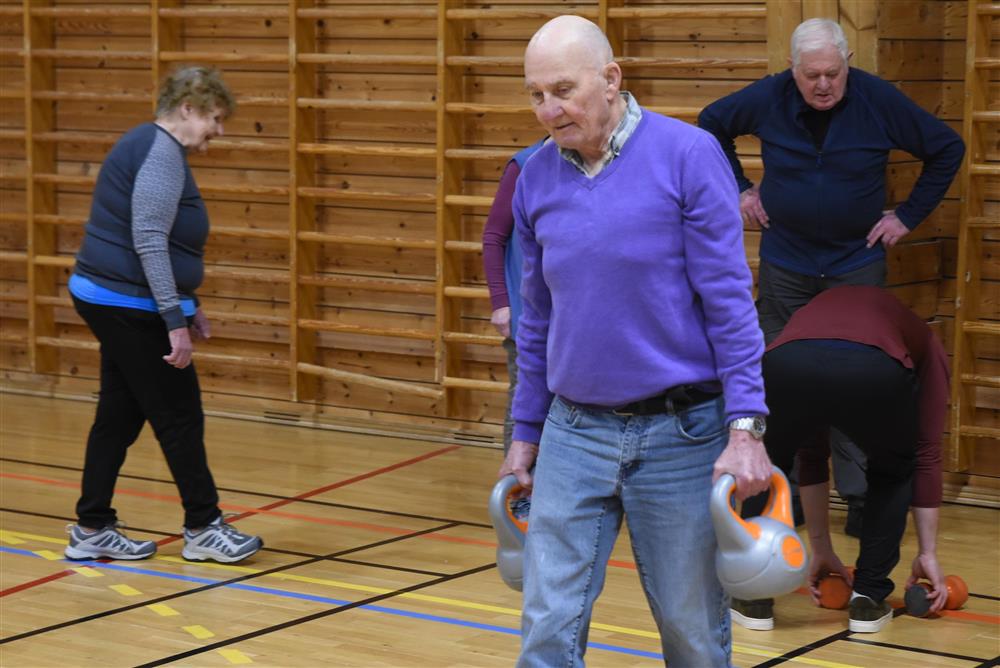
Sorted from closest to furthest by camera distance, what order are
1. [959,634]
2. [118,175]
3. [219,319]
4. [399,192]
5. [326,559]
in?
1. [959,634]
2. [118,175]
3. [326,559]
4. [399,192]
5. [219,319]

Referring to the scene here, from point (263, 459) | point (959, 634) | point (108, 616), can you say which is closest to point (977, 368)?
point (959, 634)

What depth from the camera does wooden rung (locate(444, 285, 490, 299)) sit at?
21.3 feet

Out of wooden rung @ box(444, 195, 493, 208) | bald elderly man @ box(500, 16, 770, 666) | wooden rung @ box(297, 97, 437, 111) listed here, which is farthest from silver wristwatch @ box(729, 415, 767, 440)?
wooden rung @ box(297, 97, 437, 111)

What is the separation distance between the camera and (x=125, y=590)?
14.2 feet

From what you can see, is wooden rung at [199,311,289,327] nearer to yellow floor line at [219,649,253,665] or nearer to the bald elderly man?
yellow floor line at [219,649,253,665]

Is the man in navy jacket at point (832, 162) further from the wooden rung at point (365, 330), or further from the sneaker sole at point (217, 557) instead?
the wooden rung at point (365, 330)

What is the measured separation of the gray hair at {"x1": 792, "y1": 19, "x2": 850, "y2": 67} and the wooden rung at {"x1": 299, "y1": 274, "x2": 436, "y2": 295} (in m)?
2.50

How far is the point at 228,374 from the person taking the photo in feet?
24.4

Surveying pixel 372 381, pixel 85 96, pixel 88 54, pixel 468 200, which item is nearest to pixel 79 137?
pixel 85 96

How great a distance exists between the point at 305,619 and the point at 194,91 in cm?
156

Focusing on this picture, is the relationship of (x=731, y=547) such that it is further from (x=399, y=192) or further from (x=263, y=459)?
(x=399, y=192)

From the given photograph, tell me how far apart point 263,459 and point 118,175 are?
2.15 m

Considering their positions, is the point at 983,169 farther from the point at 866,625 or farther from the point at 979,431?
the point at 866,625

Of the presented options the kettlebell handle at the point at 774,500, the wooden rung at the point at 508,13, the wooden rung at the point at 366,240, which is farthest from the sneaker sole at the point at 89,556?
the wooden rung at the point at 508,13
